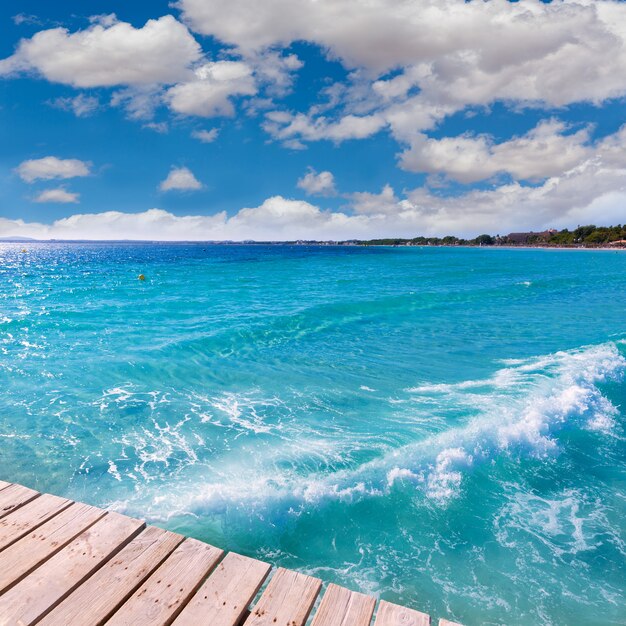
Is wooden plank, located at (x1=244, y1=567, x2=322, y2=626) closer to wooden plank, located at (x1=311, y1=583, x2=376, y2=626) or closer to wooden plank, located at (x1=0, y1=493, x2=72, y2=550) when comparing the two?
wooden plank, located at (x1=311, y1=583, x2=376, y2=626)

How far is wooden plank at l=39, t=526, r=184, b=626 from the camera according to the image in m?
3.84

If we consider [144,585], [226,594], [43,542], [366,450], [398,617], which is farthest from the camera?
[366,450]

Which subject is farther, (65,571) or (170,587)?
(65,571)

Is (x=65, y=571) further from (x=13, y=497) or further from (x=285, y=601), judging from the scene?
(x=285, y=601)

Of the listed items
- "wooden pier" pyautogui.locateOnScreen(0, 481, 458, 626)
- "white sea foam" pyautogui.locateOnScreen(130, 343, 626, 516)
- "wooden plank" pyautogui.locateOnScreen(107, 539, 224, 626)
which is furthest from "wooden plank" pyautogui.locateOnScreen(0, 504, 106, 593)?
"white sea foam" pyautogui.locateOnScreen(130, 343, 626, 516)

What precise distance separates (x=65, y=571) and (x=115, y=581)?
65cm

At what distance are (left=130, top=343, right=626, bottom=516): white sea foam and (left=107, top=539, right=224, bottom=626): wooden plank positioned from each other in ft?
12.2

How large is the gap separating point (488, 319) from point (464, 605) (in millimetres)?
25351

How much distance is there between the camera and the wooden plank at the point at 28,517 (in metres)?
4.88

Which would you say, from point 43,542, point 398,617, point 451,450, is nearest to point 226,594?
point 398,617

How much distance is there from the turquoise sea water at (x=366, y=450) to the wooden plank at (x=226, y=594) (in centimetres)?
280

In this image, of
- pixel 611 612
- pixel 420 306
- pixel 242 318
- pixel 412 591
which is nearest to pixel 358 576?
pixel 412 591

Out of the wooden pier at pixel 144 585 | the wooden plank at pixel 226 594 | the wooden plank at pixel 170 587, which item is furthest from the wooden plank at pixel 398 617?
the wooden plank at pixel 170 587

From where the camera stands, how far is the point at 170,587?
418 centimetres
